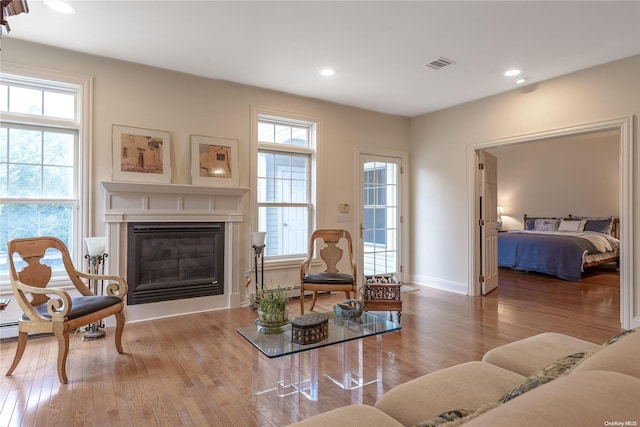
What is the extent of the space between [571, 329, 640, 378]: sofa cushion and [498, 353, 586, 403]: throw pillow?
2.1 inches

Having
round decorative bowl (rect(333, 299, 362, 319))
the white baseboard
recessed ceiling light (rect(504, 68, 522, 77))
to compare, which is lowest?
the white baseboard

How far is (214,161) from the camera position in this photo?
4074 millimetres

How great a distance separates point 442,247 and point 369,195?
53.0 inches

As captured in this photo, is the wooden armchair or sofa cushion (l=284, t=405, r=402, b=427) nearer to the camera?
sofa cushion (l=284, t=405, r=402, b=427)

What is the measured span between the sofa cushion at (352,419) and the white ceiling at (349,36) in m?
2.66

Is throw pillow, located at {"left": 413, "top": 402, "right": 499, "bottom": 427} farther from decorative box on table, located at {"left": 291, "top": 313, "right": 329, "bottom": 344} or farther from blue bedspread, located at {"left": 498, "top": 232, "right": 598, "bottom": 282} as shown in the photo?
blue bedspread, located at {"left": 498, "top": 232, "right": 598, "bottom": 282}

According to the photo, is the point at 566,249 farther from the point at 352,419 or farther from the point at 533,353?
the point at 352,419

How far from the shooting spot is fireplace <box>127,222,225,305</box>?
3.64 m

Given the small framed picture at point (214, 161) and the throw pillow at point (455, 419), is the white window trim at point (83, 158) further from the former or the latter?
the throw pillow at point (455, 419)

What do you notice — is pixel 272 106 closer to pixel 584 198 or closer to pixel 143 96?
pixel 143 96

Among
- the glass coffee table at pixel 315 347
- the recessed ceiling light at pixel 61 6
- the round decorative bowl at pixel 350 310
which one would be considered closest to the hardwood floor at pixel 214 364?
the glass coffee table at pixel 315 347

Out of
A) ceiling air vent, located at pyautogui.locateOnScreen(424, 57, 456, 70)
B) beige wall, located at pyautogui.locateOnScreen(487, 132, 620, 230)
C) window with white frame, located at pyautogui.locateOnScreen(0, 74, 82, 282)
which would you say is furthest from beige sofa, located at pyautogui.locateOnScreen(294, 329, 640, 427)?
beige wall, located at pyautogui.locateOnScreen(487, 132, 620, 230)

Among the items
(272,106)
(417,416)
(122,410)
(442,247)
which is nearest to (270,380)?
(122,410)

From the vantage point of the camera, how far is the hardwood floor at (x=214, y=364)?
1.99m
